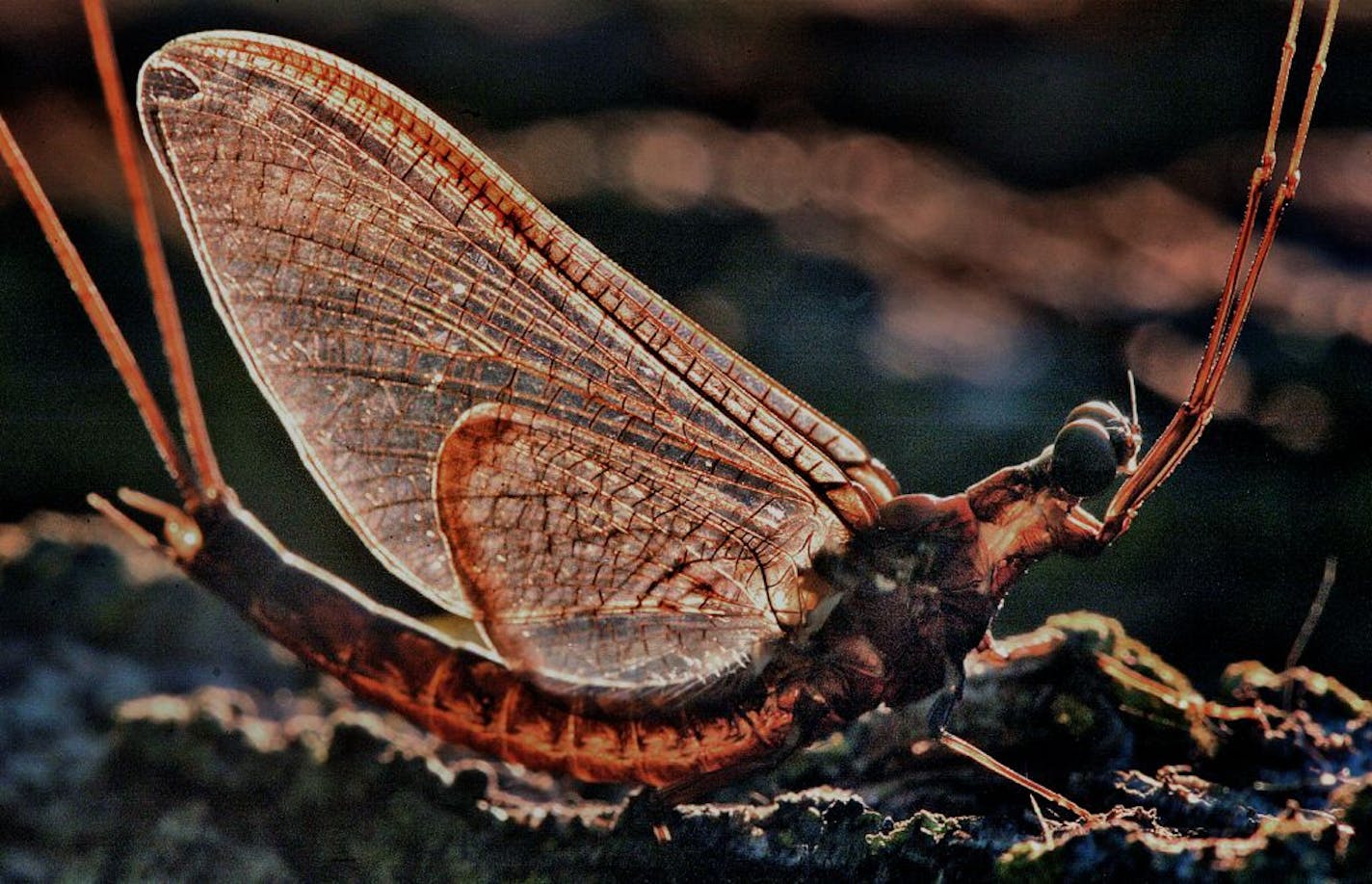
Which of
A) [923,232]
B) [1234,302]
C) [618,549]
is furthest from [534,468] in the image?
[923,232]

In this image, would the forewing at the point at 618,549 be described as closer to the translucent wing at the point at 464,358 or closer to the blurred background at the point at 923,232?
the translucent wing at the point at 464,358

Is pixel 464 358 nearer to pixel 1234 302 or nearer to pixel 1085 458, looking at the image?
pixel 1085 458

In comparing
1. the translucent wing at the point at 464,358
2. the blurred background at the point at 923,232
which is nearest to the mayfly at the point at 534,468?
the translucent wing at the point at 464,358

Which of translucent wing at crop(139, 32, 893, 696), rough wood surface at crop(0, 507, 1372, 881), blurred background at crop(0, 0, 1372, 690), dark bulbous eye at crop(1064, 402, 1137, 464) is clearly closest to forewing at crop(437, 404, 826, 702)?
translucent wing at crop(139, 32, 893, 696)

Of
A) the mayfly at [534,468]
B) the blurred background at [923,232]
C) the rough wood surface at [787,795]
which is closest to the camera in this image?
the rough wood surface at [787,795]

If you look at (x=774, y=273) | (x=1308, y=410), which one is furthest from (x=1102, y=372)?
(x=774, y=273)

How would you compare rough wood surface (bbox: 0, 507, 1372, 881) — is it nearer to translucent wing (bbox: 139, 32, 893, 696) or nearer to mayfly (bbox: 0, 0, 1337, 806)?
mayfly (bbox: 0, 0, 1337, 806)

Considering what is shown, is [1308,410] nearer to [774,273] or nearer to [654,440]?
[774,273]
